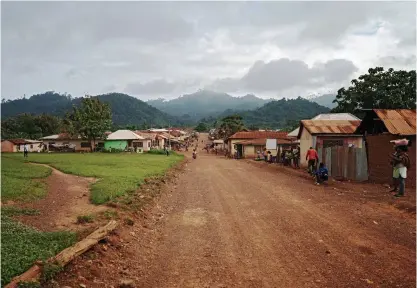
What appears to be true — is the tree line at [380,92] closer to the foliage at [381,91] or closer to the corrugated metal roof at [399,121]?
the foliage at [381,91]

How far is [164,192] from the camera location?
1597 centimetres

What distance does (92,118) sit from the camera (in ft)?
203

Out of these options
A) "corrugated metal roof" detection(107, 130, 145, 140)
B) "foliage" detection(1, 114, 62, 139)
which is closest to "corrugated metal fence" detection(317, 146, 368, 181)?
"corrugated metal roof" detection(107, 130, 145, 140)

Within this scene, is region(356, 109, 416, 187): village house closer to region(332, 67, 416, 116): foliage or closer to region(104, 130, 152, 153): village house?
region(332, 67, 416, 116): foliage

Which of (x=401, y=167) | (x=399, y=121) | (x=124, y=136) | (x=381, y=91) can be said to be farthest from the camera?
(x=124, y=136)

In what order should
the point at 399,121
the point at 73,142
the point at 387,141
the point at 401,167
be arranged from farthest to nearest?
the point at 73,142 → the point at 399,121 → the point at 387,141 → the point at 401,167

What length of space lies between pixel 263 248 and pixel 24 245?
481 cm

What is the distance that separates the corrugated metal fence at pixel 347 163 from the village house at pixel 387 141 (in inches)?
13.9

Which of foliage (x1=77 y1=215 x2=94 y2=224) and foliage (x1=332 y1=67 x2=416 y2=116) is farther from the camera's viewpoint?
foliage (x1=332 y1=67 x2=416 y2=116)

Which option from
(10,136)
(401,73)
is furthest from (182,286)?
(10,136)

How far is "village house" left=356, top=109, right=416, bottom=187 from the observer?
51.9 ft

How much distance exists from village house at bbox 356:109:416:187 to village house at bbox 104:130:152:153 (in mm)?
52329

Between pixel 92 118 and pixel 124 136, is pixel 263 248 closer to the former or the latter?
pixel 92 118

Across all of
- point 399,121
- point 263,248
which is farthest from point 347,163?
point 263,248
